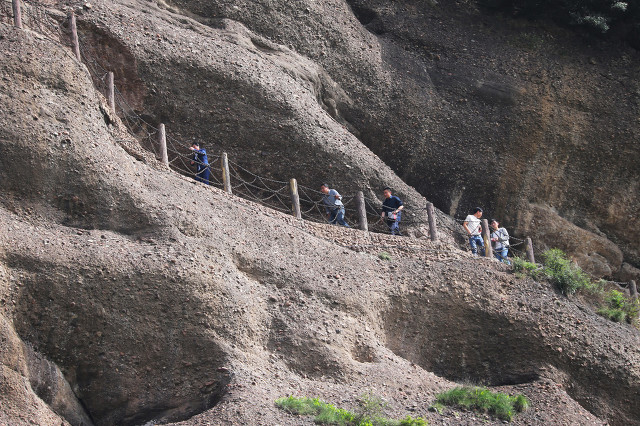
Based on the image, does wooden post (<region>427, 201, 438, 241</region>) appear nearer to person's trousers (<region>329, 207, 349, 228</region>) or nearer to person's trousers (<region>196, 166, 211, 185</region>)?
person's trousers (<region>329, 207, 349, 228</region>)

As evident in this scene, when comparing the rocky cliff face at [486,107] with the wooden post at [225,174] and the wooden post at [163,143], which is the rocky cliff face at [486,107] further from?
the wooden post at [163,143]

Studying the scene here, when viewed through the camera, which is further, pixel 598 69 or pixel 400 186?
pixel 598 69

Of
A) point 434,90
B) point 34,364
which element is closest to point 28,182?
point 34,364

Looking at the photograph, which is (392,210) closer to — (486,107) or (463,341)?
(463,341)

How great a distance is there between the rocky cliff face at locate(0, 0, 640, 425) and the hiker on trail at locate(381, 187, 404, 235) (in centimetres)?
92

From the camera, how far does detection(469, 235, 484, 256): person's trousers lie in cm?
2436

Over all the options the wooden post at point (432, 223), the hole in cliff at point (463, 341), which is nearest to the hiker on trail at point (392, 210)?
the wooden post at point (432, 223)

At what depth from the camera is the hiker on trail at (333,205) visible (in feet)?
77.7

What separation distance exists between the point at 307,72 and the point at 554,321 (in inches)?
367

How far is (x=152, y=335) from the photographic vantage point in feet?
56.4

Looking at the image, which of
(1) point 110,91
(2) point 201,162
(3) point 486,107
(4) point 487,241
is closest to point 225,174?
(2) point 201,162

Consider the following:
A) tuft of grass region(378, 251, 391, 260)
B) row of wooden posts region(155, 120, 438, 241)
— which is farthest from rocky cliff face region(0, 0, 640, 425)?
row of wooden posts region(155, 120, 438, 241)

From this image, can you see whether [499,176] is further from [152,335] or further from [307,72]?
[152,335]

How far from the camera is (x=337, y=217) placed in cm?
2377
